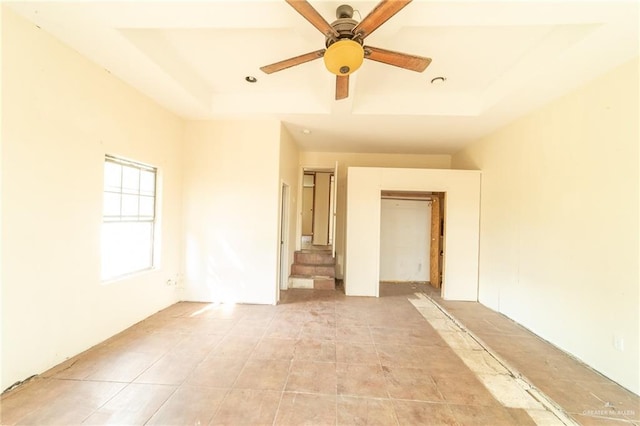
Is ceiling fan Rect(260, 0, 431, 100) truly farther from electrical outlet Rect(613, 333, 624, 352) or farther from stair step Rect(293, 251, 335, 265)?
stair step Rect(293, 251, 335, 265)

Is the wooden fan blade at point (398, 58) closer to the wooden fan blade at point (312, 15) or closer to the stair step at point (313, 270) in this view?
the wooden fan blade at point (312, 15)

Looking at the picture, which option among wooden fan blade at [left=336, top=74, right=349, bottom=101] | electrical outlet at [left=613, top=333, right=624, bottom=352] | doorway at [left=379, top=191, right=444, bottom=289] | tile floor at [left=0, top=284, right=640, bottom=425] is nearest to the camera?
tile floor at [left=0, top=284, right=640, bottom=425]

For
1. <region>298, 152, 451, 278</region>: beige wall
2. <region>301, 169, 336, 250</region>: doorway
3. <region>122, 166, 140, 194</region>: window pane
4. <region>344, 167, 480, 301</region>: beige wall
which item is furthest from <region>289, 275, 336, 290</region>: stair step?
<region>122, 166, 140, 194</region>: window pane

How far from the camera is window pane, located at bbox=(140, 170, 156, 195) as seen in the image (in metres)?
3.45

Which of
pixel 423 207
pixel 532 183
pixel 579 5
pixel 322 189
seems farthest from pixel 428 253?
pixel 579 5

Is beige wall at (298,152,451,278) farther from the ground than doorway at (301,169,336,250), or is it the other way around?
beige wall at (298,152,451,278)

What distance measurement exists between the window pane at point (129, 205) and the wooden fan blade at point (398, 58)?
3.25 m

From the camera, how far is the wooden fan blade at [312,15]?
1.46 m

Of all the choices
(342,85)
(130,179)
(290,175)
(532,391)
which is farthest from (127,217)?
(532,391)

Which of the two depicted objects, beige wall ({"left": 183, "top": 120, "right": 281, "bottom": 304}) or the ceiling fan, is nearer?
the ceiling fan

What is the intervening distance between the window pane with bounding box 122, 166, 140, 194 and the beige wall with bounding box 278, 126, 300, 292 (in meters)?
2.00

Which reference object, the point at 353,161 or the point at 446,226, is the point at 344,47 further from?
the point at 353,161

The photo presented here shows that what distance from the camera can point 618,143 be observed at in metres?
2.36

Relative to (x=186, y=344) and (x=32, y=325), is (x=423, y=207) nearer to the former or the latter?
(x=186, y=344)
